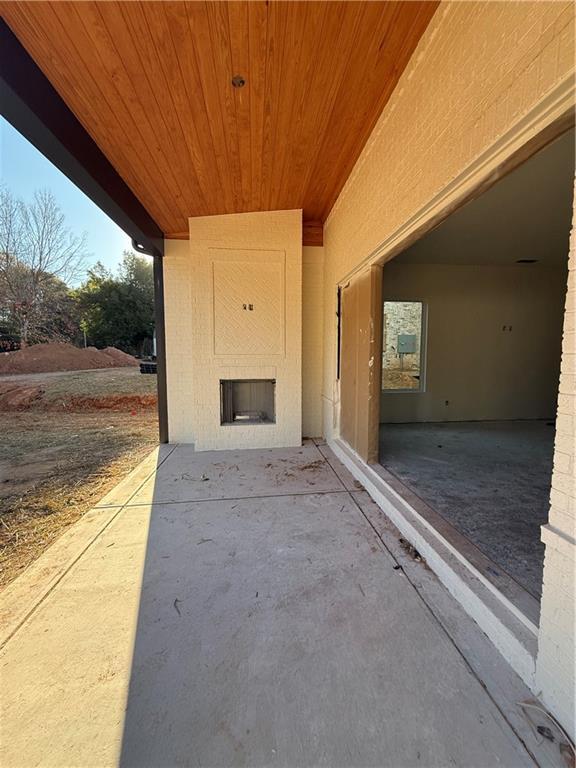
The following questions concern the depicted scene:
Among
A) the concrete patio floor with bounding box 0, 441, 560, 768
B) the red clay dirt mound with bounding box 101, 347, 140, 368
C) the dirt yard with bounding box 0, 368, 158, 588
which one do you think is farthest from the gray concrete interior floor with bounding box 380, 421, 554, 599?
the red clay dirt mound with bounding box 101, 347, 140, 368

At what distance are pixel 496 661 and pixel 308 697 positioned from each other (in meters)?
0.84

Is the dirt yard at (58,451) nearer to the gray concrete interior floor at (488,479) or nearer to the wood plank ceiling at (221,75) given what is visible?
the gray concrete interior floor at (488,479)

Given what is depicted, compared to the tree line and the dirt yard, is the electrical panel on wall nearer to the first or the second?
the dirt yard

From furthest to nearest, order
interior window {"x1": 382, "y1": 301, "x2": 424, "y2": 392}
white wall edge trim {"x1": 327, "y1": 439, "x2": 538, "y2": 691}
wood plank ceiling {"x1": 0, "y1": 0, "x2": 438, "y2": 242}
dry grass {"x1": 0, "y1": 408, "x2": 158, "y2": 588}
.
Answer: interior window {"x1": 382, "y1": 301, "x2": 424, "y2": 392} → dry grass {"x1": 0, "y1": 408, "x2": 158, "y2": 588} → wood plank ceiling {"x1": 0, "y1": 0, "x2": 438, "y2": 242} → white wall edge trim {"x1": 327, "y1": 439, "x2": 538, "y2": 691}

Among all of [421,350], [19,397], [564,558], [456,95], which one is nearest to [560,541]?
[564,558]

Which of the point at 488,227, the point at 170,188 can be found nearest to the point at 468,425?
the point at 488,227

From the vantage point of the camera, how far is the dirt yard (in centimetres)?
262

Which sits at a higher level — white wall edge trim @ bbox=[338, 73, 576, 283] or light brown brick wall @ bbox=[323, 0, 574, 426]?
light brown brick wall @ bbox=[323, 0, 574, 426]

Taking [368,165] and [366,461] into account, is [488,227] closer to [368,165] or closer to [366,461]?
[368,165]

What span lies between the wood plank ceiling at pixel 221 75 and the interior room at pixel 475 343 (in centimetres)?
202

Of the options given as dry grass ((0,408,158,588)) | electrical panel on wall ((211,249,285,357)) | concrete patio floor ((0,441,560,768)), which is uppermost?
electrical panel on wall ((211,249,285,357))

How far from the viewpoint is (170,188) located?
3.61 metres

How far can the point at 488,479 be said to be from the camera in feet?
10.7

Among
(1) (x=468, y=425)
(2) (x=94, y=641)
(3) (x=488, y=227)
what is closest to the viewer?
(2) (x=94, y=641)
